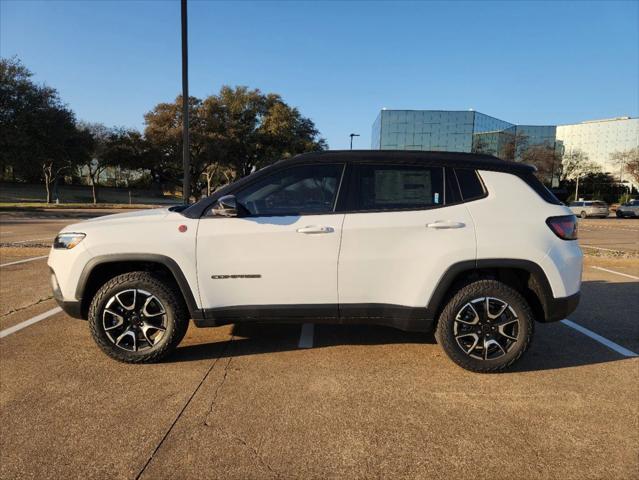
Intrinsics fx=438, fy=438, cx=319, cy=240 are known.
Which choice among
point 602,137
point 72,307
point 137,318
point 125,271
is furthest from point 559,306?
point 602,137

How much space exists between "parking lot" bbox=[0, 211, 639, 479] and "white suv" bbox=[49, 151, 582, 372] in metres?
0.40

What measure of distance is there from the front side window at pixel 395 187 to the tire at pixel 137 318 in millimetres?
1724

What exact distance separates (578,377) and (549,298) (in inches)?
27.6

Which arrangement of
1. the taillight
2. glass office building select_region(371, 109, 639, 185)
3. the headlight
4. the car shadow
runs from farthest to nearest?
glass office building select_region(371, 109, 639, 185) → the car shadow → the headlight → the taillight

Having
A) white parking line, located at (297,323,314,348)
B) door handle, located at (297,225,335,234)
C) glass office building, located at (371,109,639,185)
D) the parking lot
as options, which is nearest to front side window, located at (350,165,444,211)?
door handle, located at (297,225,335,234)

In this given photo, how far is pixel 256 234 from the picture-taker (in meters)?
3.45

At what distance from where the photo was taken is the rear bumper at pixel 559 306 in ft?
11.5

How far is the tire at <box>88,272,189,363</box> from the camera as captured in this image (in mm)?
3572

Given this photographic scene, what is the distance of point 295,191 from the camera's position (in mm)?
3631

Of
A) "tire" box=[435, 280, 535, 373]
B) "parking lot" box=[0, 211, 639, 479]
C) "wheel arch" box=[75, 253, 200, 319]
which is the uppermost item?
"wheel arch" box=[75, 253, 200, 319]

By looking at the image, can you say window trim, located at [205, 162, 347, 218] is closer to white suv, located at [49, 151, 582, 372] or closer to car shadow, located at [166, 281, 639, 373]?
white suv, located at [49, 151, 582, 372]

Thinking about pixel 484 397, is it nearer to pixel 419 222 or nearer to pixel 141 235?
pixel 419 222

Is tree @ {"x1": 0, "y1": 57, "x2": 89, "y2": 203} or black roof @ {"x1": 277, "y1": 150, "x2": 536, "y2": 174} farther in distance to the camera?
tree @ {"x1": 0, "y1": 57, "x2": 89, "y2": 203}

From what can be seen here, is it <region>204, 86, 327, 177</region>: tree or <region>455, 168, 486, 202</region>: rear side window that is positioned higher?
<region>204, 86, 327, 177</region>: tree
